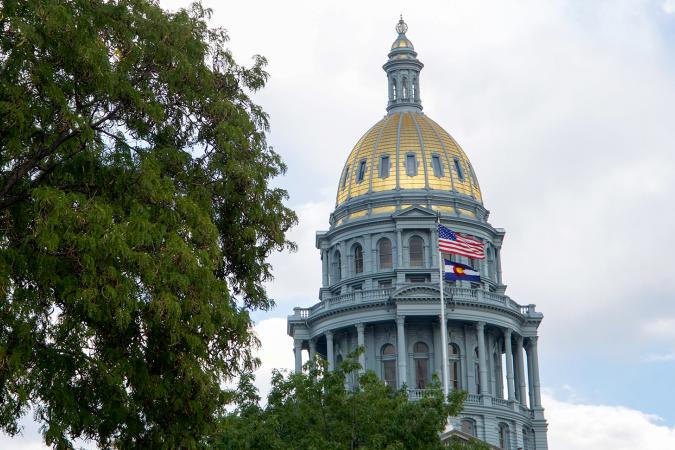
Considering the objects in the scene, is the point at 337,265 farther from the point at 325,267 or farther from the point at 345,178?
the point at 345,178

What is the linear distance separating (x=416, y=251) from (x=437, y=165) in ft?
23.1

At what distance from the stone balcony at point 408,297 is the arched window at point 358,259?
381cm

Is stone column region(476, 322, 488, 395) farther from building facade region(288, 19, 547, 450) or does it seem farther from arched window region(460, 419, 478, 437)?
arched window region(460, 419, 478, 437)

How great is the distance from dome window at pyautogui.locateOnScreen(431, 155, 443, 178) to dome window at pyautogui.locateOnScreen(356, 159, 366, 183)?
5.16 meters

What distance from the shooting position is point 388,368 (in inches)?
4117

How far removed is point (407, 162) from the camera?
110000 millimetres

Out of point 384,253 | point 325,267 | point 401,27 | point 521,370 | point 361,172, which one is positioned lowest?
point 521,370

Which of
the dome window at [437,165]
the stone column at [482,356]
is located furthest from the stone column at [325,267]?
the stone column at [482,356]

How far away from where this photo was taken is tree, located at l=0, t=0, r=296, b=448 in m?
26.6

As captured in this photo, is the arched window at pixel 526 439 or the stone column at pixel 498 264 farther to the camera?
the stone column at pixel 498 264

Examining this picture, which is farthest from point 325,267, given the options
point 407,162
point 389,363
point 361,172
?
point 389,363

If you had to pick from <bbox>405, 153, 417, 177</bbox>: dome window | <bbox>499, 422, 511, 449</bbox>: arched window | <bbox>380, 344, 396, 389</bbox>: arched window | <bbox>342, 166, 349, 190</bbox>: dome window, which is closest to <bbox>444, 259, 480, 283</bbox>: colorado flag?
<bbox>380, 344, 396, 389</bbox>: arched window

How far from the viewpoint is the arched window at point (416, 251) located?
107625 mm

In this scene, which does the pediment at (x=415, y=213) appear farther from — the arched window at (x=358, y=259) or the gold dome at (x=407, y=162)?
the arched window at (x=358, y=259)
